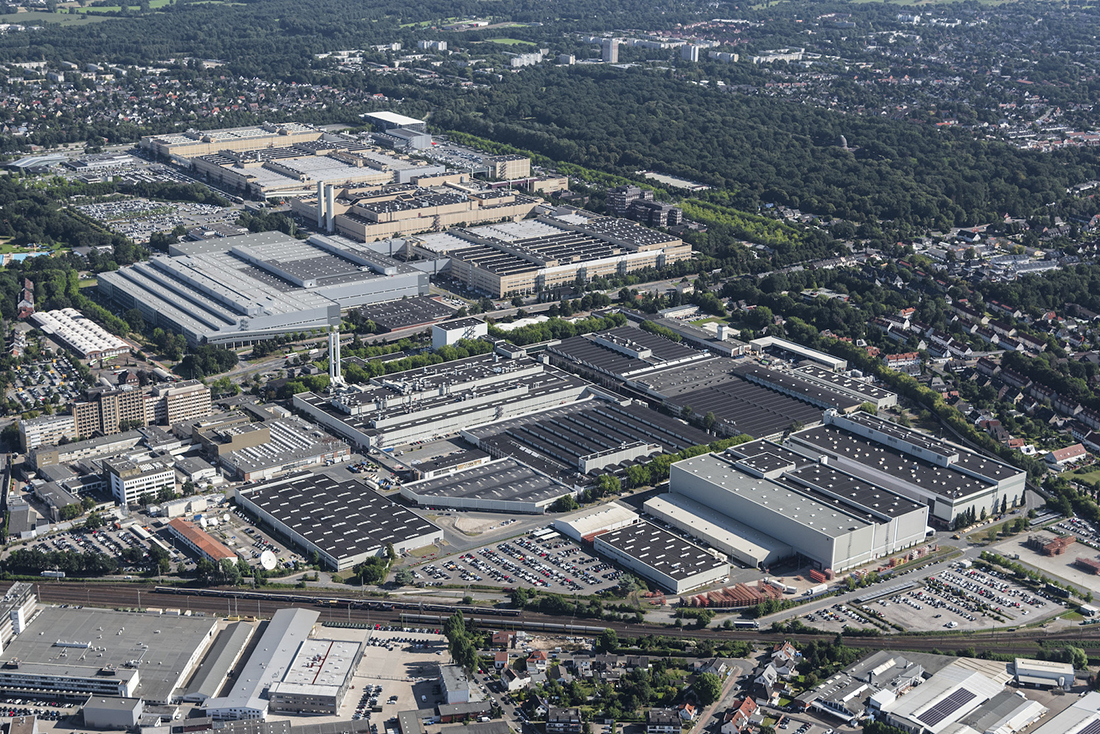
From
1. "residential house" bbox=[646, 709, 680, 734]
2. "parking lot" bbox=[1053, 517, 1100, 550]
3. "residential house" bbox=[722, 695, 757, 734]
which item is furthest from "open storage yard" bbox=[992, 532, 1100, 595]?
"residential house" bbox=[646, 709, 680, 734]

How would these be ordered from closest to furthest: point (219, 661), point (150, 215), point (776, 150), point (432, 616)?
point (219, 661), point (432, 616), point (150, 215), point (776, 150)

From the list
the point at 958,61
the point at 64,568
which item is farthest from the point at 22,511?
the point at 958,61

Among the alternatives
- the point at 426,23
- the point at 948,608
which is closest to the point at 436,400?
the point at 948,608

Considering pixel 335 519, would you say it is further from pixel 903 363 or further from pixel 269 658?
pixel 903 363

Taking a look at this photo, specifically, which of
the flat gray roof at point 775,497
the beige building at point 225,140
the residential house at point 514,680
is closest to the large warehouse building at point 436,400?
the flat gray roof at point 775,497

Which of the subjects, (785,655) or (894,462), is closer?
(785,655)

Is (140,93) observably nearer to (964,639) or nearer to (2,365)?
(2,365)
